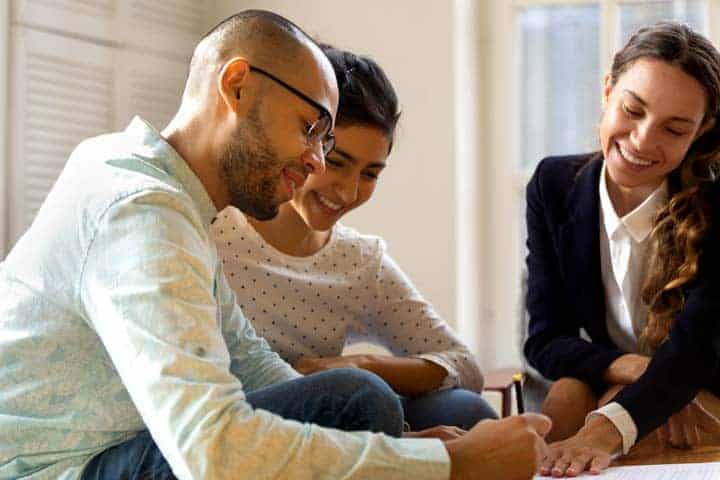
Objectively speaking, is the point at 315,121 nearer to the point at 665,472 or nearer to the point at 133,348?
the point at 133,348

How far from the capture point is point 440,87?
12.2 ft

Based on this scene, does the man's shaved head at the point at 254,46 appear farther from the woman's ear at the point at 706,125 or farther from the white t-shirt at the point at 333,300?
the woman's ear at the point at 706,125

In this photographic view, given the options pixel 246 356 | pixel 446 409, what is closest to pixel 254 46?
pixel 246 356

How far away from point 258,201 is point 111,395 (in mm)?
313

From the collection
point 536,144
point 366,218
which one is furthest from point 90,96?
point 536,144

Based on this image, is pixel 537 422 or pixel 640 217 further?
pixel 640 217

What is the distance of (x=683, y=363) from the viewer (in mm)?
2123

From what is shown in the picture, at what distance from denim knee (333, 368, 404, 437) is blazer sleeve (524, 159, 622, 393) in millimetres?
873

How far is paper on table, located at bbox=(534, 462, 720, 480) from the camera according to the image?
174 centimetres

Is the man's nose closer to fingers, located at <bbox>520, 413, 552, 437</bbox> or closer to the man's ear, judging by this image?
the man's ear

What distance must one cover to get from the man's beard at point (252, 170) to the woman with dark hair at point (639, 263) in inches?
30.9

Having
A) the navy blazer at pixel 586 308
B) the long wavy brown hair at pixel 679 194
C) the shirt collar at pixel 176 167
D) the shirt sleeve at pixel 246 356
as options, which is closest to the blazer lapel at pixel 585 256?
the navy blazer at pixel 586 308

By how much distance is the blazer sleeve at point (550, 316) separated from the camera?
7.48 ft

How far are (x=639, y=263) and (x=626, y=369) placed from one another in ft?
0.81
